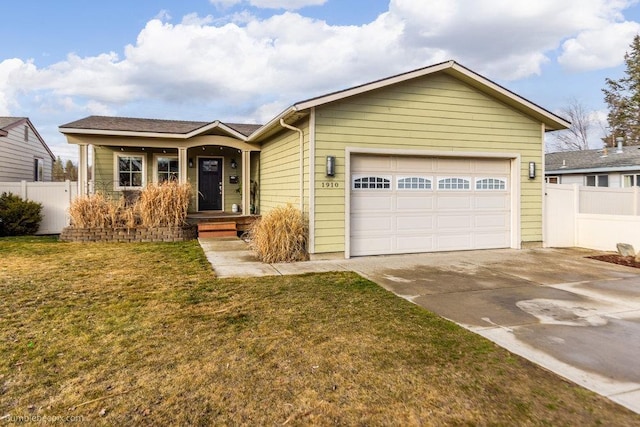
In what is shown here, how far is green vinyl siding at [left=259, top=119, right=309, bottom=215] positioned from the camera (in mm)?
8648

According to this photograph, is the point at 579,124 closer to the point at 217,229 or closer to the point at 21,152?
the point at 217,229

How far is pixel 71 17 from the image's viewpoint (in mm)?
12062

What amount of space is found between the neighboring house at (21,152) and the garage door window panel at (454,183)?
49.0 feet

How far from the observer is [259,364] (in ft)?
10.3

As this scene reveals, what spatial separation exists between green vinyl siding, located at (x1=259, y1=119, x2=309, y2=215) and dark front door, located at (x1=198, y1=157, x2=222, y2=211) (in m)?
2.37

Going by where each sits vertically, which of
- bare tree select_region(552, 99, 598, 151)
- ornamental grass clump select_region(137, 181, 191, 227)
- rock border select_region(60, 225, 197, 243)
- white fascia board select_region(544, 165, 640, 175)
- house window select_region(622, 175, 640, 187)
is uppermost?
bare tree select_region(552, 99, 598, 151)

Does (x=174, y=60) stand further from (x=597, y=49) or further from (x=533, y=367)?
(x=597, y=49)

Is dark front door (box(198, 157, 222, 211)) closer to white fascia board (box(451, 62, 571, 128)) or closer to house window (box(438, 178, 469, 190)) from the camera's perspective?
house window (box(438, 178, 469, 190))

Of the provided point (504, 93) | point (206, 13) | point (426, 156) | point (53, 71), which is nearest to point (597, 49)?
point (504, 93)

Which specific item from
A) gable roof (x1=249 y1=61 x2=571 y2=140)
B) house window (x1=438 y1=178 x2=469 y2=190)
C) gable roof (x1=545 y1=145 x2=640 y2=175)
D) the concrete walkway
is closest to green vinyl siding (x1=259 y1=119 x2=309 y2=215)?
gable roof (x1=249 y1=61 x2=571 y2=140)

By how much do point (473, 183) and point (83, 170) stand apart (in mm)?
11241

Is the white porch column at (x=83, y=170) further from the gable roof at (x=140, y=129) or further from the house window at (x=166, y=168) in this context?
the house window at (x=166, y=168)

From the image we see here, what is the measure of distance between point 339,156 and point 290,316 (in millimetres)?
4530

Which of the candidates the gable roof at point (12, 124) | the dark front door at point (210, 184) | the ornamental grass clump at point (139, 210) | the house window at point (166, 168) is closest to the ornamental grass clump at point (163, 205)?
the ornamental grass clump at point (139, 210)
